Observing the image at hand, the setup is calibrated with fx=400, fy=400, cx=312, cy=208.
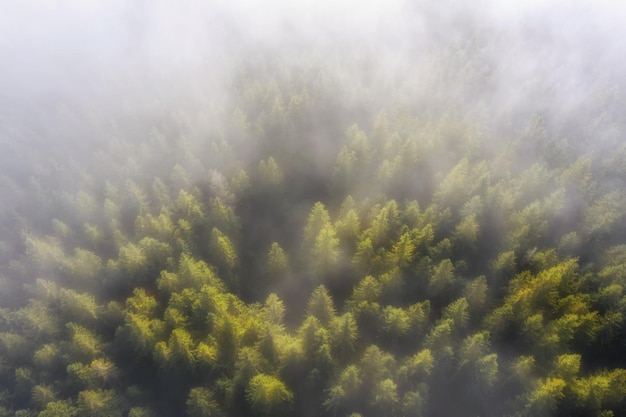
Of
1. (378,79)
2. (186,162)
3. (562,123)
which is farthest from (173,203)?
(562,123)

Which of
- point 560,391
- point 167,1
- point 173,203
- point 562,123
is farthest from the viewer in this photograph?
point 167,1

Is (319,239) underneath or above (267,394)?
above

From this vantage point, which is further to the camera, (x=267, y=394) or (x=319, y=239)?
(x=319, y=239)

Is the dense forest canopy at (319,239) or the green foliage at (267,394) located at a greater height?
the dense forest canopy at (319,239)

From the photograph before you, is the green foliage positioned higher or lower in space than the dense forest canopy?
lower

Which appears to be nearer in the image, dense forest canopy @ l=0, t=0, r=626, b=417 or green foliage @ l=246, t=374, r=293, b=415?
green foliage @ l=246, t=374, r=293, b=415

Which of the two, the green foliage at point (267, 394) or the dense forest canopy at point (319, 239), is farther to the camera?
the dense forest canopy at point (319, 239)

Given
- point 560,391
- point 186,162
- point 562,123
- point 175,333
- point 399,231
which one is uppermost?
point 562,123

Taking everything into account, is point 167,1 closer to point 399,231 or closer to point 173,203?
point 173,203
